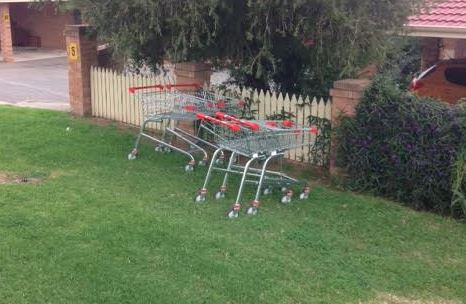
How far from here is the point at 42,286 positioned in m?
4.37

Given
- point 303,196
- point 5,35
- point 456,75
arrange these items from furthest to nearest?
point 5,35 < point 456,75 < point 303,196

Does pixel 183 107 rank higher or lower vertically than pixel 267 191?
higher

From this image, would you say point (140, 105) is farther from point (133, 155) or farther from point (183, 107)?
point (183, 107)

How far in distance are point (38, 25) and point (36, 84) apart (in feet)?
52.5

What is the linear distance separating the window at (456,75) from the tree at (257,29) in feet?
9.36

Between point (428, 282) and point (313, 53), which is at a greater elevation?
point (313, 53)

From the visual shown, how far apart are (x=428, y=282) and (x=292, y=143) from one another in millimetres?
2213

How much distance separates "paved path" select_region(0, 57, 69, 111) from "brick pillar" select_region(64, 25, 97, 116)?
129 centimetres

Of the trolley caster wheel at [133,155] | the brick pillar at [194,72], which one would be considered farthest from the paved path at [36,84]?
the trolley caster wheel at [133,155]

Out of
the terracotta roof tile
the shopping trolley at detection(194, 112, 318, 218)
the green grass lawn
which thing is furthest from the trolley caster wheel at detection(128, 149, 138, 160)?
the terracotta roof tile

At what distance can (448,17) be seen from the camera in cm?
1235

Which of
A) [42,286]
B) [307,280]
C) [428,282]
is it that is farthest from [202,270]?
[428,282]

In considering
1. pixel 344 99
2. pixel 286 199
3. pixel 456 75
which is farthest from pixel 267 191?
pixel 456 75

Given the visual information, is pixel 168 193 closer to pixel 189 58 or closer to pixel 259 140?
pixel 259 140
